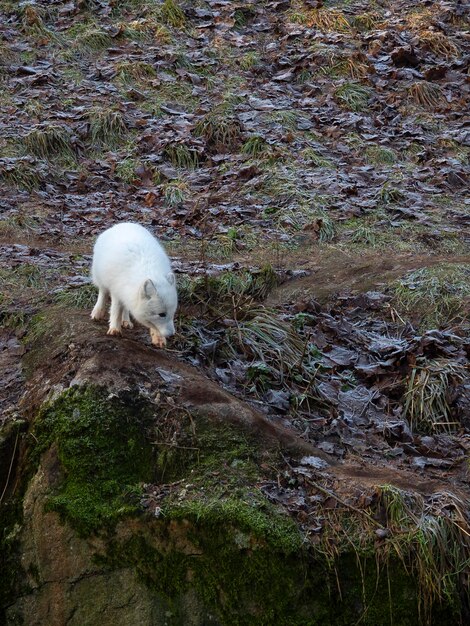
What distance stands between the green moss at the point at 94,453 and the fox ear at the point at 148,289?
77cm

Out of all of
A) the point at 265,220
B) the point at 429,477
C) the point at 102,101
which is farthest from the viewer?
the point at 102,101

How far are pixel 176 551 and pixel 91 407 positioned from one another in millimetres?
1014

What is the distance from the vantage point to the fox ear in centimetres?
536

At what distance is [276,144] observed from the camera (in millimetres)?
10344

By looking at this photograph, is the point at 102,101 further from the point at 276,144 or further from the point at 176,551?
the point at 176,551

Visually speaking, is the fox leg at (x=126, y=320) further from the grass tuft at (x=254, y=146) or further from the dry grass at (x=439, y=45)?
the dry grass at (x=439, y=45)

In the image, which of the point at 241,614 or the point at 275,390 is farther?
the point at 275,390

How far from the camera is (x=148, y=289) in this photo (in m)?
5.36

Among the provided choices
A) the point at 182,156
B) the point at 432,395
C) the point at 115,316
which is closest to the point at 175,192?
the point at 182,156

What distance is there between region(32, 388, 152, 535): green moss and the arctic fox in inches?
29.0

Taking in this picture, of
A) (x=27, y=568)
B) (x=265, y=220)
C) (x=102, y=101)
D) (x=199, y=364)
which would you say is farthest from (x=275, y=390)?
(x=102, y=101)

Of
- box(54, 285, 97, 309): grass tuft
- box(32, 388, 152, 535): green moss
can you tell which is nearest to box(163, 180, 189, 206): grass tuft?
box(54, 285, 97, 309): grass tuft

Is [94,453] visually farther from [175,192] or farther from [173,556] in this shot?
[175,192]

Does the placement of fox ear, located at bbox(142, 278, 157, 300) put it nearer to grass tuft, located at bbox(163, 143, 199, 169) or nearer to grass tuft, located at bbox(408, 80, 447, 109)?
grass tuft, located at bbox(163, 143, 199, 169)
